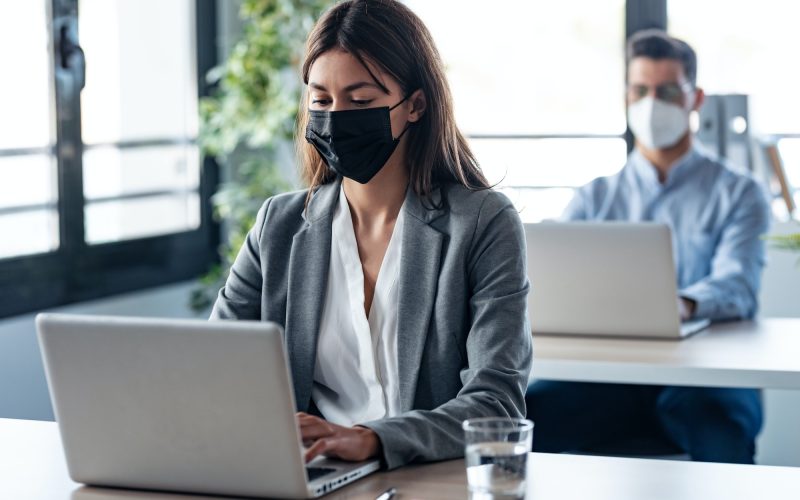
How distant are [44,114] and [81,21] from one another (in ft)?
1.17

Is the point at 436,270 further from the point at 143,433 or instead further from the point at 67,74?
the point at 67,74

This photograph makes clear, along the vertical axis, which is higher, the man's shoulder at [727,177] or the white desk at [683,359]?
the man's shoulder at [727,177]

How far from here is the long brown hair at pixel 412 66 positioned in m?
1.70

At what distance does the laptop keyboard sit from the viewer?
4.20ft

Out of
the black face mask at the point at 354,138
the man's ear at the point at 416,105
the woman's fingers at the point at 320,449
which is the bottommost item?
the woman's fingers at the point at 320,449

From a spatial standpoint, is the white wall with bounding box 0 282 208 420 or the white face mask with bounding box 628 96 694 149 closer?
the white face mask with bounding box 628 96 694 149

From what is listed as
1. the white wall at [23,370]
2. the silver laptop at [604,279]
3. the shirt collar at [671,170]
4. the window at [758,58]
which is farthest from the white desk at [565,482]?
the window at [758,58]

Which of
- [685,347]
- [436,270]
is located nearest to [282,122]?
[685,347]

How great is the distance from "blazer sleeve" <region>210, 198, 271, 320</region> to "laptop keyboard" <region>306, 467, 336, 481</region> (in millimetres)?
537

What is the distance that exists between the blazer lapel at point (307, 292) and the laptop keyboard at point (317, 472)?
0.40 meters

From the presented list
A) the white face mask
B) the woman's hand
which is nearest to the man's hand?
the white face mask

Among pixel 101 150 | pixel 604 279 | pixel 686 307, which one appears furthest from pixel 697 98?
pixel 101 150

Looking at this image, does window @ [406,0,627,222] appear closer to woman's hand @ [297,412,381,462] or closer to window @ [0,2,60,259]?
window @ [0,2,60,259]

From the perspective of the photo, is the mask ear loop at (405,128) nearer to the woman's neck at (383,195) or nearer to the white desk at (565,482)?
the woman's neck at (383,195)
